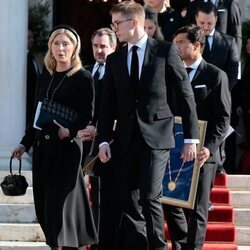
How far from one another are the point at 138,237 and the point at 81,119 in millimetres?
1092

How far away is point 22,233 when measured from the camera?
Result: 9.63 m

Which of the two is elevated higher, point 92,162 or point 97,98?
point 97,98

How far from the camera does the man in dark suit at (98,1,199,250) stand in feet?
23.4

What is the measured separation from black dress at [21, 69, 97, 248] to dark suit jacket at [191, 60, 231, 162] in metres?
0.98

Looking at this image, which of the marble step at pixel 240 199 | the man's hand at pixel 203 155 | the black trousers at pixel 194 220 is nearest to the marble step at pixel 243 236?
the marble step at pixel 240 199

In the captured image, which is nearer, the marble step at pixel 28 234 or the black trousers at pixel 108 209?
the black trousers at pixel 108 209

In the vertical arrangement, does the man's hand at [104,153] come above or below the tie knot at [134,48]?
below

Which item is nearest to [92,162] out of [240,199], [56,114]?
[56,114]

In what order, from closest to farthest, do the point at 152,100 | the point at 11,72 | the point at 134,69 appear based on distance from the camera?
the point at 152,100, the point at 134,69, the point at 11,72

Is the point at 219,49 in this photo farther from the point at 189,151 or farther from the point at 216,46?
the point at 189,151

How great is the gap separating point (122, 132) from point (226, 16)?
351 centimetres

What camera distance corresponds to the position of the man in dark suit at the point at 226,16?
10312 millimetres

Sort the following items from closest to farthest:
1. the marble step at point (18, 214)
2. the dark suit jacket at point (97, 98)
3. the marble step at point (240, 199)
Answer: the dark suit jacket at point (97, 98), the marble step at point (18, 214), the marble step at point (240, 199)

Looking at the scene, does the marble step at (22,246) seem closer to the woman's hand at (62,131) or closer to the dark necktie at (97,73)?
the dark necktie at (97,73)
